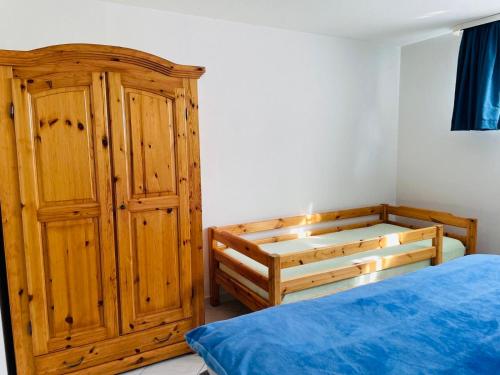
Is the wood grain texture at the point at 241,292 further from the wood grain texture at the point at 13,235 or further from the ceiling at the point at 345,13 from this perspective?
the ceiling at the point at 345,13

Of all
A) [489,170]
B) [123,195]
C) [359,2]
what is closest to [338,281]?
[123,195]

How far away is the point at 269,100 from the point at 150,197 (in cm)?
150

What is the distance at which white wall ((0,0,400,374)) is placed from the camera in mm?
2465

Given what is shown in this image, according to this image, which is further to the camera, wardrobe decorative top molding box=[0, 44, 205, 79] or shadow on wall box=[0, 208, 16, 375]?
shadow on wall box=[0, 208, 16, 375]

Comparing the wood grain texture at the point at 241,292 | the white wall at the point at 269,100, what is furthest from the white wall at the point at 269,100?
the wood grain texture at the point at 241,292

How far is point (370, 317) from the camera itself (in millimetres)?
1518

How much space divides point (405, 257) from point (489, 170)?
1.18 meters

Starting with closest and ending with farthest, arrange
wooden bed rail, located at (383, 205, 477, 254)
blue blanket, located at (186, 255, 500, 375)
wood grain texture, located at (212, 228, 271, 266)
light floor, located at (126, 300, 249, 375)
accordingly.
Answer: blue blanket, located at (186, 255, 500, 375), light floor, located at (126, 300, 249, 375), wood grain texture, located at (212, 228, 271, 266), wooden bed rail, located at (383, 205, 477, 254)

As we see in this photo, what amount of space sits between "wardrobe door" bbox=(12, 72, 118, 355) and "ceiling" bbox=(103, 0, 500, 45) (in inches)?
40.0

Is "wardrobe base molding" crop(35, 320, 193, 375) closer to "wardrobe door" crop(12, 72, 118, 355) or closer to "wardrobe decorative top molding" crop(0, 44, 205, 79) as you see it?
"wardrobe door" crop(12, 72, 118, 355)

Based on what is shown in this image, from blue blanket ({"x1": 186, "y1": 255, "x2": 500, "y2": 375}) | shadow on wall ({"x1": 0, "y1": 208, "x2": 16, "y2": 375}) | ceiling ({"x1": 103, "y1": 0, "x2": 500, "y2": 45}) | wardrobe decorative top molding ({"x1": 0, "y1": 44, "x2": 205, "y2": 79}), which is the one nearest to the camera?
blue blanket ({"x1": 186, "y1": 255, "x2": 500, "y2": 375})

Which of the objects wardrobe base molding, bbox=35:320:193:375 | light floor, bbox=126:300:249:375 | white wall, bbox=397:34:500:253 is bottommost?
light floor, bbox=126:300:249:375

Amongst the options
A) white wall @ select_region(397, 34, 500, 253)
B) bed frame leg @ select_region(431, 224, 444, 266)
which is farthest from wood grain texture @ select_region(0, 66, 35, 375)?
white wall @ select_region(397, 34, 500, 253)

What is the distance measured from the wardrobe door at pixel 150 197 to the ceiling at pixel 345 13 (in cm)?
83
